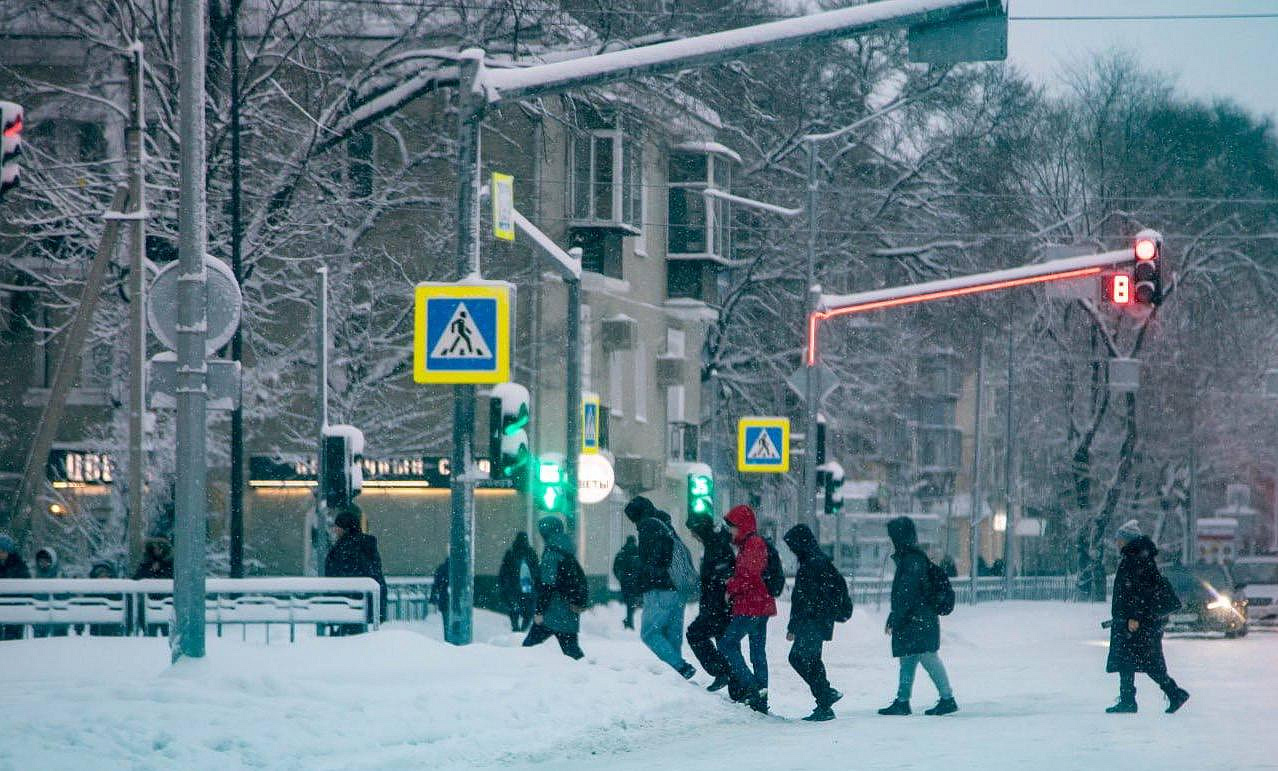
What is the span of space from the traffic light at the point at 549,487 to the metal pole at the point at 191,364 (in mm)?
11391

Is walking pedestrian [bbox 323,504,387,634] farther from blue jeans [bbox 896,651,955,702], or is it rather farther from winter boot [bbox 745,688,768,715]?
blue jeans [bbox 896,651,955,702]

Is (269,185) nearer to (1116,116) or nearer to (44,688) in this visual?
(44,688)

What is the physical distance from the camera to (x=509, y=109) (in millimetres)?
37969

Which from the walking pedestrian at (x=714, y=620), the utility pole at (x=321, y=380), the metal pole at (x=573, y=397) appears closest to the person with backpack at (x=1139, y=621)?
the walking pedestrian at (x=714, y=620)

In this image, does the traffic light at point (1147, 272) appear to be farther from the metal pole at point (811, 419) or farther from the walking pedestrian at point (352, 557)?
the walking pedestrian at point (352, 557)

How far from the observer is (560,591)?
19484mm

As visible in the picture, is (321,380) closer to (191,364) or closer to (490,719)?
(191,364)

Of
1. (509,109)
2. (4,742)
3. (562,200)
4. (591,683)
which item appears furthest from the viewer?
(562,200)

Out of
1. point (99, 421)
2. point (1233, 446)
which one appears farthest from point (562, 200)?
point (1233, 446)

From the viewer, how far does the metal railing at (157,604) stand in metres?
21.3

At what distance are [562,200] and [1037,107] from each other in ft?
50.3

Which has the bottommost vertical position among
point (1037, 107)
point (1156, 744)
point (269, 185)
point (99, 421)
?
point (1156, 744)

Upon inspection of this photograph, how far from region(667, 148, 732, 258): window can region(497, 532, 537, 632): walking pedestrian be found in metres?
13.6

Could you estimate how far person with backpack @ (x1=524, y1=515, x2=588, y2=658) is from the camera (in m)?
19.4
